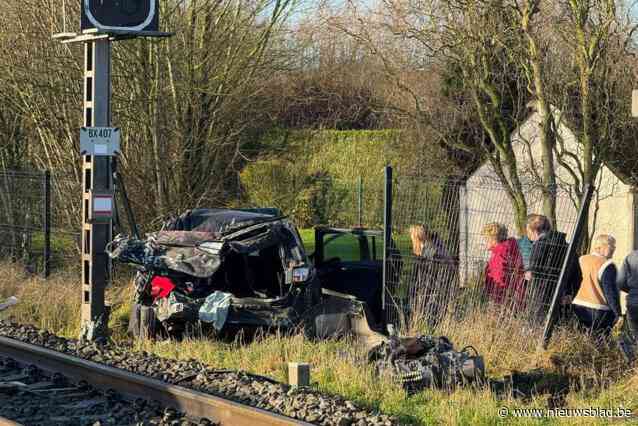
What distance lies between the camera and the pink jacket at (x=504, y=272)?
10.7 m

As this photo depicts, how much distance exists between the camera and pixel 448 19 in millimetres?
15164

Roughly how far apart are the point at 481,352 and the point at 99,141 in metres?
5.00

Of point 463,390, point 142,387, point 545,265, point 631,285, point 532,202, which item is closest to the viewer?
point 142,387

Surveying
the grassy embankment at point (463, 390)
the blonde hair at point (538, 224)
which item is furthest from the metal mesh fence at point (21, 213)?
the blonde hair at point (538, 224)

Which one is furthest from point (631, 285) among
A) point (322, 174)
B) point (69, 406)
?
point (322, 174)

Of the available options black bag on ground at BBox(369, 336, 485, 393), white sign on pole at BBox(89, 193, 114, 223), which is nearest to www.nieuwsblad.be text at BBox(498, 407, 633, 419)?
black bag on ground at BBox(369, 336, 485, 393)

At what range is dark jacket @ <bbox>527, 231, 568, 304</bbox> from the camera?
10578 millimetres

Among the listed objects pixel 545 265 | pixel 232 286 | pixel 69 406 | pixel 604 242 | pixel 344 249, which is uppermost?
pixel 604 242

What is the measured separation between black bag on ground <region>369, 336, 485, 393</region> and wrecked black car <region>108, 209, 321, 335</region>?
6.45 ft

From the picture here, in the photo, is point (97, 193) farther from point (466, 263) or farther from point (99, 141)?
point (466, 263)

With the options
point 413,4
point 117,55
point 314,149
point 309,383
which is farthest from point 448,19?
point 314,149

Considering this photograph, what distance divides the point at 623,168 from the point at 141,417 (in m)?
12.8

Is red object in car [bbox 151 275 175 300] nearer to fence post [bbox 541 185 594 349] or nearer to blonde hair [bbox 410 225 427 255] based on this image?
blonde hair [bbox 410 225 427 255]

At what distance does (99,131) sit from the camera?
11.8 m
